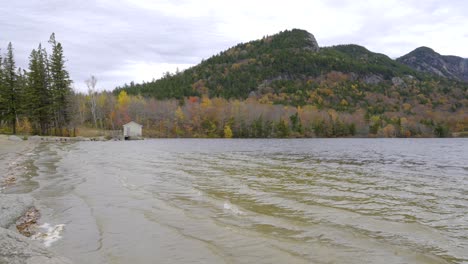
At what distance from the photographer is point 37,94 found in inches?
2702

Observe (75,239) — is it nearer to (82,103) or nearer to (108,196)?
(108,196)

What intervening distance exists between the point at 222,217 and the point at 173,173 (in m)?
11.1

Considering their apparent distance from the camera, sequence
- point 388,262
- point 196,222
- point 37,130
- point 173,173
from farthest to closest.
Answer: point 37,130
point 173,173
point 196,222
point 388,262

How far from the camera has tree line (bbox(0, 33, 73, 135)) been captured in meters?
65.3

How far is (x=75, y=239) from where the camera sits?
7.99 metres

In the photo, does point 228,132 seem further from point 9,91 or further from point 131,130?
point 9,91

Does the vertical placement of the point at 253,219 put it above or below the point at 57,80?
below

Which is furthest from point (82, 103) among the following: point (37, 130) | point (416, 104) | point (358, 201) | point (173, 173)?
point (416, 104)

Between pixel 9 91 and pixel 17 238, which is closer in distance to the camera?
pixel 17 238

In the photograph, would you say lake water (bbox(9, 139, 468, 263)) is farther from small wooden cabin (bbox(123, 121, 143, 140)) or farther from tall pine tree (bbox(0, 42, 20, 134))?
small wooden cabin (bbox(123, 121, 143, 140))

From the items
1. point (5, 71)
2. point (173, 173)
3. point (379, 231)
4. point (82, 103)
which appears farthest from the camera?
point (82, 103)

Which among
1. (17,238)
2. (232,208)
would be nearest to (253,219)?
(232,208)

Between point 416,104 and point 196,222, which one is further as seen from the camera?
point 416,104

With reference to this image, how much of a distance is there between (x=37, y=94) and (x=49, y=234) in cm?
6979
